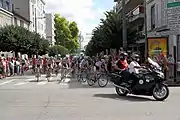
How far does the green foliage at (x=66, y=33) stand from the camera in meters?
127

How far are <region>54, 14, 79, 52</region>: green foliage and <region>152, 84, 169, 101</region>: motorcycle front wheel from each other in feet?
366

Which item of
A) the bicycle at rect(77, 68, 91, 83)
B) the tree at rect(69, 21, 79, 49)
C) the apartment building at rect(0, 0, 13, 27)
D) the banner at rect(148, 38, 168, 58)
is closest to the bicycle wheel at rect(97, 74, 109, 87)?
the bicycle at rect(77, 68, 91, 83)

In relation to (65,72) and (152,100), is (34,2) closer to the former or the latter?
(65,72)

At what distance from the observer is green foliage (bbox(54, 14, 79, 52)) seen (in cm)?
12669

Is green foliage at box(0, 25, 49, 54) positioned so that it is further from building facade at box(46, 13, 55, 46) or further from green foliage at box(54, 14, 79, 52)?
green foliage at box(54, 14, 79, 52)

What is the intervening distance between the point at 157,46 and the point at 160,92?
937 centimetres

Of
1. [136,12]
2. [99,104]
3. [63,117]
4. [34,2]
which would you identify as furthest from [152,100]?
[34,2]

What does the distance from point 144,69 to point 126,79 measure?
0.81 m

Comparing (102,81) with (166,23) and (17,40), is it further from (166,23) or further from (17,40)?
(17,40)

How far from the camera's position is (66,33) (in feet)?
414

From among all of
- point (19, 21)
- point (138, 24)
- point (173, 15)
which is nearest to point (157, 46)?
point (173, 15)

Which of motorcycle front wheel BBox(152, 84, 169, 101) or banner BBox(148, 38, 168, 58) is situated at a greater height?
banner BBox(148, 38, 168, 58)

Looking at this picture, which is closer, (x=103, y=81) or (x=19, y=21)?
(x=103, y=81)

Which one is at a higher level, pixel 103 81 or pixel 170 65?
pixel 170 65
